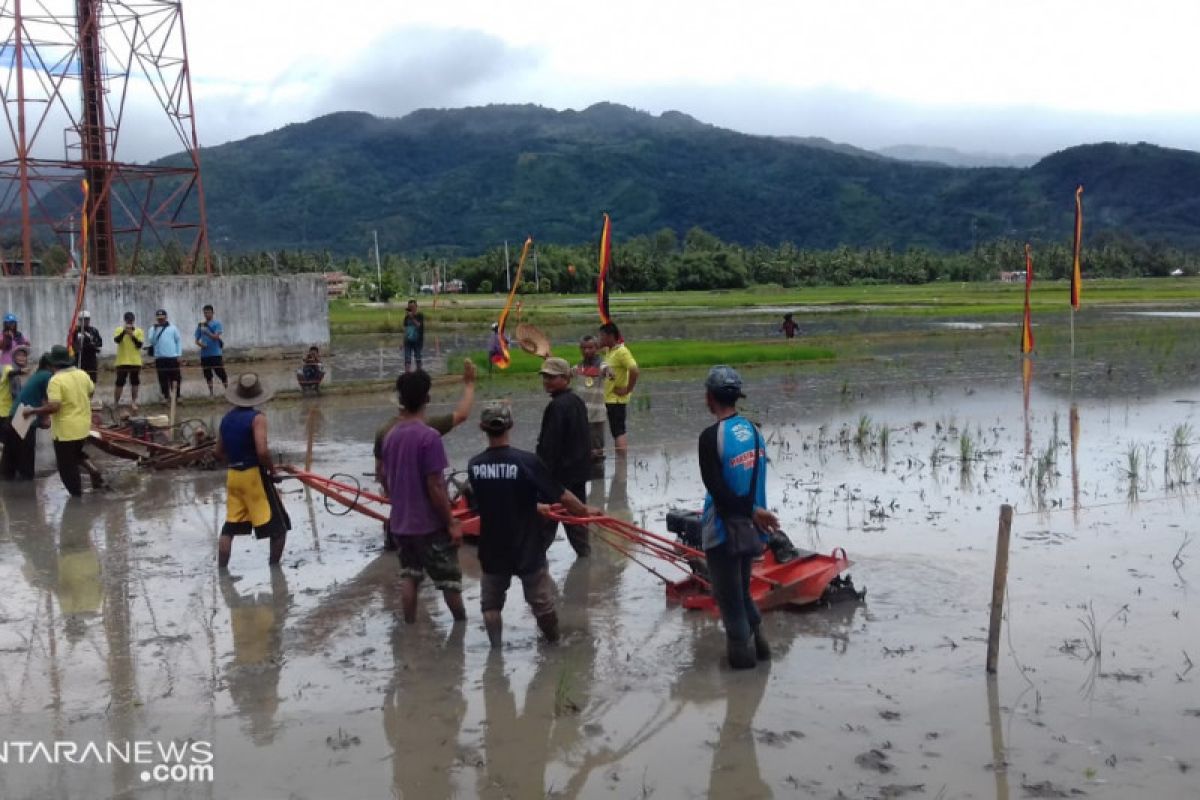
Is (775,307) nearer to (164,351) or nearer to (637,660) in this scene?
(164,351)

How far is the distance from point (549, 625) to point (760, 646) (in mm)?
1243

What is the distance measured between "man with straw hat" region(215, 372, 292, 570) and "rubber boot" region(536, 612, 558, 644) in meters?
2.73

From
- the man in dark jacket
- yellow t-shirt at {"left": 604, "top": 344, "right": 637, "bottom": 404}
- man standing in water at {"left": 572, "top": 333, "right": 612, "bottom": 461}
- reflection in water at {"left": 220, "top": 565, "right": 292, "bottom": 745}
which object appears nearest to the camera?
reflection in water at {"left": 220, "top": 565, "right": 292, "bottom": 745}

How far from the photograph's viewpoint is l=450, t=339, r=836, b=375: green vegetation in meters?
23.9

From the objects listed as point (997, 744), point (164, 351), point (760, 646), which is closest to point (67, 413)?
point (164, 351)

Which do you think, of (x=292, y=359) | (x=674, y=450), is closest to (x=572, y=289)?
(x=292, y=359)

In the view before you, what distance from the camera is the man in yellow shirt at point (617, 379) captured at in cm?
1231

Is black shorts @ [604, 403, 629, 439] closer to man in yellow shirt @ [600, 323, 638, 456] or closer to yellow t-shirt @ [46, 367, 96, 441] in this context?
man in yellow shirt @ [600, 323, 638, 456]

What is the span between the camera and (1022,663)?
256 inches

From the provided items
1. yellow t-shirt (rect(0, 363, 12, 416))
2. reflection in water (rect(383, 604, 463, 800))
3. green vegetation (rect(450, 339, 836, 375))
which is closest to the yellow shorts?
reflection in water (rect(383, 604, 463, 800))

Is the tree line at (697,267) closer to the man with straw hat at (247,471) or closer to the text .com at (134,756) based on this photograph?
the man with straw hat at (247,471)

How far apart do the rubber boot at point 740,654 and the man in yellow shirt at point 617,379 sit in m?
5.74

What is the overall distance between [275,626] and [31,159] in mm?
24156

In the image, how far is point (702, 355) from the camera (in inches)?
988
